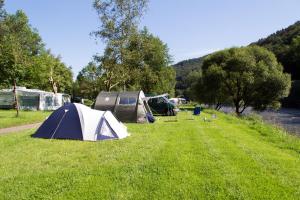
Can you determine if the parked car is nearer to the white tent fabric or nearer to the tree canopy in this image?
the tree canopy

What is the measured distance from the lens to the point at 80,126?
12.4 metres

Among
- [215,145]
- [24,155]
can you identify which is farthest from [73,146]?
[215,145]

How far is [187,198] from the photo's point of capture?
5.95 metres

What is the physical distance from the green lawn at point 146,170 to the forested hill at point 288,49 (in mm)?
67443

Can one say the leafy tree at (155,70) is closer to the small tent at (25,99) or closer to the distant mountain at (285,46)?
the small tent at (25,99)

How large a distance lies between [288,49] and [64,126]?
240 ft

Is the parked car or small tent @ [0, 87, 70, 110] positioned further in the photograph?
small tent @ [0, 87, 70, 110]

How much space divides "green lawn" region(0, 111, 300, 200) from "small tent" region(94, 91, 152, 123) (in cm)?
742

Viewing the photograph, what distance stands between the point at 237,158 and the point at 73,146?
5180 mm

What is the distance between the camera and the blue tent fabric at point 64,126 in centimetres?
1238

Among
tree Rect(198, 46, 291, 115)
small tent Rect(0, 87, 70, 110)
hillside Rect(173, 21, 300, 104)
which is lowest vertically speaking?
small tent Rect(0, 87, 70, 110)

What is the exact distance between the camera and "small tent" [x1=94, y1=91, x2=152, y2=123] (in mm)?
19094

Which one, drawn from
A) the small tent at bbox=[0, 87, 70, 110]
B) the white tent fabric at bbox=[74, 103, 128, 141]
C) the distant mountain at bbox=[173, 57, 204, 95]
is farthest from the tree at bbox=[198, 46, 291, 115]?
the distant mountain at bbox=[173, 57, 204, 95]

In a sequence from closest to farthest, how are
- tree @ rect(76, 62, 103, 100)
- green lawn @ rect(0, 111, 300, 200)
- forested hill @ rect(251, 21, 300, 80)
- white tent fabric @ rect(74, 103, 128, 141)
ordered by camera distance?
green lawn @ rect(0, 111, 300, 200) → white tent fabric @ rect(74, 103, 128, 141) → tree @ rect(76, 62, 103, 100) → forested hill @ rect(251, 21, 300, 80)
